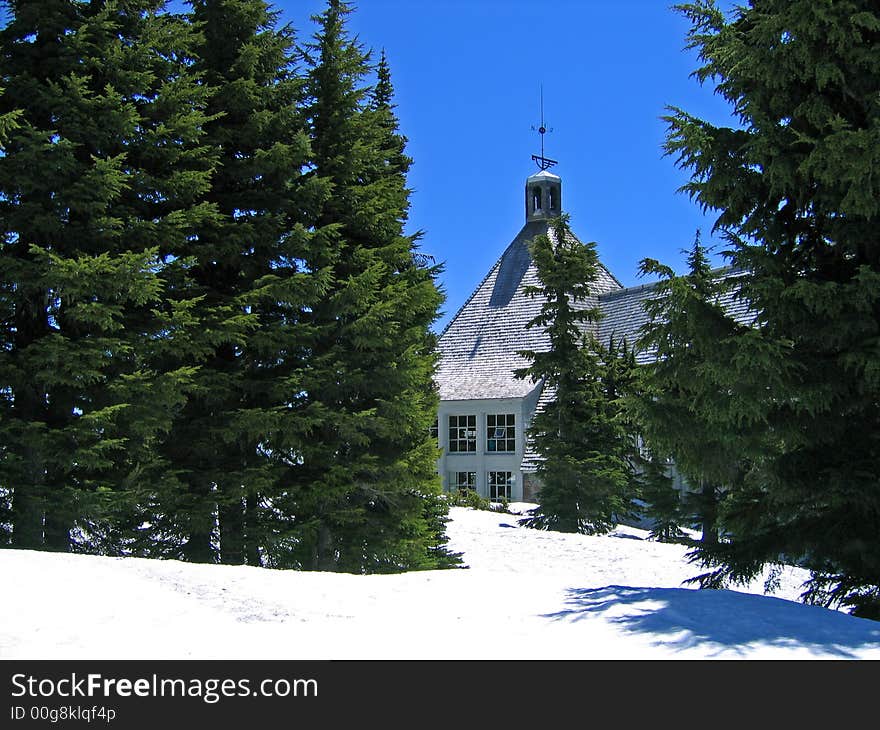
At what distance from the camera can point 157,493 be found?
12.2 m

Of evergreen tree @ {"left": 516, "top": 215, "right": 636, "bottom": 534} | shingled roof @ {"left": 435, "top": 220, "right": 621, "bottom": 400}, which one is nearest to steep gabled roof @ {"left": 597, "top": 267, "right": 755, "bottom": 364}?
shingled roof @ {"left": 435, "top": 220, "right": 621, "bottom": 400}

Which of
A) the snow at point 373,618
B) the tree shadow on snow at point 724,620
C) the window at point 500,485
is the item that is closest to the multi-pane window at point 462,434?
the window at point 500,485

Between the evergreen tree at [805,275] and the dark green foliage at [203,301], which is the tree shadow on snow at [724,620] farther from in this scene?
the dark green foliage at [203,301]

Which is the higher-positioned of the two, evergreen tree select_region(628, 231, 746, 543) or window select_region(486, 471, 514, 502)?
evergreen tree select_region(628, 231, 746, 543)

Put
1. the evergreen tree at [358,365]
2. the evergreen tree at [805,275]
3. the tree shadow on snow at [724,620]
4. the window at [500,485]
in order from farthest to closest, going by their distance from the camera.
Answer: the window at [500,485], the evergreen tree at [358,365], the evergreen tree at [805,275], the tree shadow on snow at [724,620]

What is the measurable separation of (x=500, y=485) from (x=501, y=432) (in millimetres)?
1963

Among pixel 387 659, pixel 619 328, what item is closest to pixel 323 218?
pixel 387 659

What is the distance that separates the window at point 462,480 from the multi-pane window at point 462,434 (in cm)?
89

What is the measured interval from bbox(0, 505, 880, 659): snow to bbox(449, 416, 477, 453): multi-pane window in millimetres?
23710

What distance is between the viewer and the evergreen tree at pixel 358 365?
1373 cm

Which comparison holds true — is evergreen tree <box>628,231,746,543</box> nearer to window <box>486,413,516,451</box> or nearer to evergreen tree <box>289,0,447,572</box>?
evergreen tree <box>289,0,447,572</box>

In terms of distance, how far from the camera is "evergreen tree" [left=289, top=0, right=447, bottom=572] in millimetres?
13734
